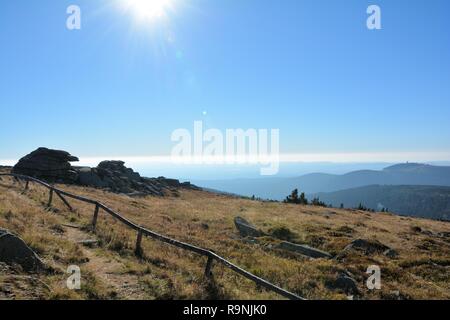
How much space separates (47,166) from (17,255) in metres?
40.3

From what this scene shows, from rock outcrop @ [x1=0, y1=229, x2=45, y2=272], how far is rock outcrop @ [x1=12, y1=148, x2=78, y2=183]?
38584 millimetres

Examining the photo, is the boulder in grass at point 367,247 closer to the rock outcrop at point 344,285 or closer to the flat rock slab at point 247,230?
the flat rock slab at point 247,230

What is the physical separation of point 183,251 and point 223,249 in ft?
10.2

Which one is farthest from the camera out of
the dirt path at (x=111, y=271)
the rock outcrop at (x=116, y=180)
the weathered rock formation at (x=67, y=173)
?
the rock outcrop at (x=116, y=180)

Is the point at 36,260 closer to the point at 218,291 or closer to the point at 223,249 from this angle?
the point at 218,291

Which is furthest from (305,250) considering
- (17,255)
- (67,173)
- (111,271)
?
(67,173)

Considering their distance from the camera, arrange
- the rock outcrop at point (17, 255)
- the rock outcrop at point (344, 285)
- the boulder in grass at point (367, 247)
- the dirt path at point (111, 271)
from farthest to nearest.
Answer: the boulder in grass at point (367, 247)
the rock outcrop at point (344, 285)
the dirt path at point (111, 271)
the rock outcrop at point (17, 255)

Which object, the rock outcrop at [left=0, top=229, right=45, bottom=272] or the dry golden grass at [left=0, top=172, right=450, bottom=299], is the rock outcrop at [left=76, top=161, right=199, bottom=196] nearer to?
the dry golden grass at [left=0, top=172, right=450, bottom=299]

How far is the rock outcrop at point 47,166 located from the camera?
4703 centimetres

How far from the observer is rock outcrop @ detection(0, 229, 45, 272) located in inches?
424

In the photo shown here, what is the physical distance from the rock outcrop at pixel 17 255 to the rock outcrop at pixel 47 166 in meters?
38.6

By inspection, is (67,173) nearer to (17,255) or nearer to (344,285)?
(17,255)

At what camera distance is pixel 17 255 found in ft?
36.1

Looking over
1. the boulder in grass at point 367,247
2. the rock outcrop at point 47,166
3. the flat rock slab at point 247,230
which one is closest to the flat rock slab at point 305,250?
the boulder in grass at point 367,247
